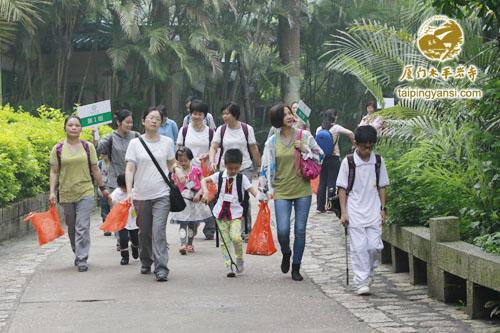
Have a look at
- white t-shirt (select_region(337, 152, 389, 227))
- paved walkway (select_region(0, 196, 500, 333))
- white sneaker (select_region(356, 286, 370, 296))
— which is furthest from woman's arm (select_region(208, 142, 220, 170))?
white sneaker (select_region(356, 286, 370, 296))

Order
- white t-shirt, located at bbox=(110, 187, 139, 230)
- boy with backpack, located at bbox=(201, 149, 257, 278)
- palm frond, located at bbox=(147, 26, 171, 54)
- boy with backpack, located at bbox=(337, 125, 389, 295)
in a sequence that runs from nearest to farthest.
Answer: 1. boy with backpack, located at bbox=(337, 125, 389, 295)
2. boy with backpack, located at bbox=(201, 149, 257, 278)
3. white t-shirt, located at bbox=(110, 187, 139, 230)
4. palm frond, located at bbox=(147, 26, 171, 54)

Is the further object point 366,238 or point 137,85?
point 137,85

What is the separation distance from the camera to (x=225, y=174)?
37.1 feet

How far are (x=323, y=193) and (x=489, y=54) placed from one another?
18.8 ft

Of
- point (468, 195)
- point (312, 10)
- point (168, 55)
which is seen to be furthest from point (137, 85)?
point (468, 195)

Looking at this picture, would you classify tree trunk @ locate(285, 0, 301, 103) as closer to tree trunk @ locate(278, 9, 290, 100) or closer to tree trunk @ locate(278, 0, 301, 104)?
tree trunk @ locate(278, 0, 301, 104)

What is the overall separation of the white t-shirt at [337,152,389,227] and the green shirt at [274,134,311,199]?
78 centimetres

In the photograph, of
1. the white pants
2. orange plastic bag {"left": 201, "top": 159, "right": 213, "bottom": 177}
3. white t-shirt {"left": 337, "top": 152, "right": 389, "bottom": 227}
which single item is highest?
orange plastic bag {"left": 201, "top": 159, "right": 213, "bottom": 177}

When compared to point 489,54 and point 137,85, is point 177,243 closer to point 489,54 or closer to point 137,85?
point 489,54

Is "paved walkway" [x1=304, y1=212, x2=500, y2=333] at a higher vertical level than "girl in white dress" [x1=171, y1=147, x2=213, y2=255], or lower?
lower

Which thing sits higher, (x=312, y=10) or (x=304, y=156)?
(x=312, y=10)

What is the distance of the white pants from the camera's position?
9.67m

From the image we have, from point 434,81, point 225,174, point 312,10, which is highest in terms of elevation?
point 312,10

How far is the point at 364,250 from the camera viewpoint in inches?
382
